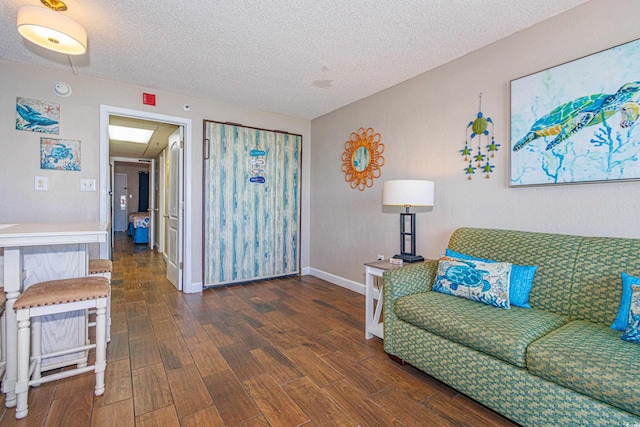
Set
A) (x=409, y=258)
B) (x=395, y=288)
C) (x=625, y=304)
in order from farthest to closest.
Result: (x=409, y=258), (x=395, y=288), (x=625, y=304)

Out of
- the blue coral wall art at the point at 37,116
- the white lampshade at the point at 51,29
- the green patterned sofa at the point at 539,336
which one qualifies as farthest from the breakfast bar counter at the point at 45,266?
the green patterned sofa at the point at 539,336

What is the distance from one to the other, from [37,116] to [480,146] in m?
4.04

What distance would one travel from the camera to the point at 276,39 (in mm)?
2391

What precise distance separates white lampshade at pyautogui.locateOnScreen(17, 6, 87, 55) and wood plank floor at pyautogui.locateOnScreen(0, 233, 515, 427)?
211cm

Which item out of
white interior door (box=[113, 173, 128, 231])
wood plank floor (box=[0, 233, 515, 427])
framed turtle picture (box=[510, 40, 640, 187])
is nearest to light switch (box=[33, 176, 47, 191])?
wood plank floor (box=[0, 233, 515, 427])

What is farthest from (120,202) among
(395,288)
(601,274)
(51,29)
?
(601,274)

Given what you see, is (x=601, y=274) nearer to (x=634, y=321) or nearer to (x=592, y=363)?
(x=634, y=321)

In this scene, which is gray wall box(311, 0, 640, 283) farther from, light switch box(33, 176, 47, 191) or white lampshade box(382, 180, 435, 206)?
light switch box(33, 176, 47, 191)

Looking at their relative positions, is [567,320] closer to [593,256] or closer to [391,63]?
[593,256]

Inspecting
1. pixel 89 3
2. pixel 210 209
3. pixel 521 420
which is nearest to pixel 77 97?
pixel 89 3

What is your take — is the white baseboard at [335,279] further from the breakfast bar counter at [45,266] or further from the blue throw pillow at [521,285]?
the breakfast bar counter at [45,266]

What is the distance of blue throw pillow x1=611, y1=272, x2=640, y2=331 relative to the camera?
59.2 inches

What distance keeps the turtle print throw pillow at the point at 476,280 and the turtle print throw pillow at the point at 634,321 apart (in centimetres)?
52

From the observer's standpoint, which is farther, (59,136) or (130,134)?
(130,134)
